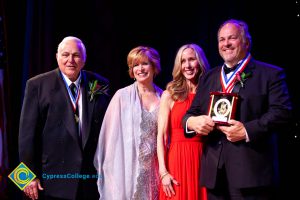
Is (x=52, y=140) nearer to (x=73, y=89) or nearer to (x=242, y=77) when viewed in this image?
(x=73, y=89)

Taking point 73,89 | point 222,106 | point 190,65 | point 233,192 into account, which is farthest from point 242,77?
point 73,89

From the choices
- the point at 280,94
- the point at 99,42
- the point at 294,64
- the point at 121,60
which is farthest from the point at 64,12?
the point at 280,94

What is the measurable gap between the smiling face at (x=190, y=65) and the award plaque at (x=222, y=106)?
79 cm

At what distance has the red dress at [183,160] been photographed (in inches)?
122

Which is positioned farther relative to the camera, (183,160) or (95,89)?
(95,89)

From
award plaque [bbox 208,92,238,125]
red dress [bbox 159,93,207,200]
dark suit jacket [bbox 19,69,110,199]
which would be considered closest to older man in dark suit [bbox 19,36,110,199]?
dark suit jacket [bbox 19,69,110,199]

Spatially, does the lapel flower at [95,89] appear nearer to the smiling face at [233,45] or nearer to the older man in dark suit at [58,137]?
the older man in dark suit at [58,137]

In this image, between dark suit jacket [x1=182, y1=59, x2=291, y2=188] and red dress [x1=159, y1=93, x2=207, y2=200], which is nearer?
dark suit jacket [x1=182, y1=59, x2=291, y2=188]

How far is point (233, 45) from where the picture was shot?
9.06 ft

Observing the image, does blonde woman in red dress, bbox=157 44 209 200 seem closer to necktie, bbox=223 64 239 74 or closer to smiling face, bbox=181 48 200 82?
smiling face, bbox=181 48 200 82

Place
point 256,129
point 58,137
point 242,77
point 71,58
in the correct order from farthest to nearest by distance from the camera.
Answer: point 71,58 < point 58,137 < point 242,77 < point 256,129

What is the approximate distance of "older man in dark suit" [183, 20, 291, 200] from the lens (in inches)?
98.6

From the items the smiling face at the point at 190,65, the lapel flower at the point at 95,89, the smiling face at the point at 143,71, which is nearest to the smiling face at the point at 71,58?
the lapel flower at the point at 95,89

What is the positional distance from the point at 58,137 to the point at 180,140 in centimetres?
100
